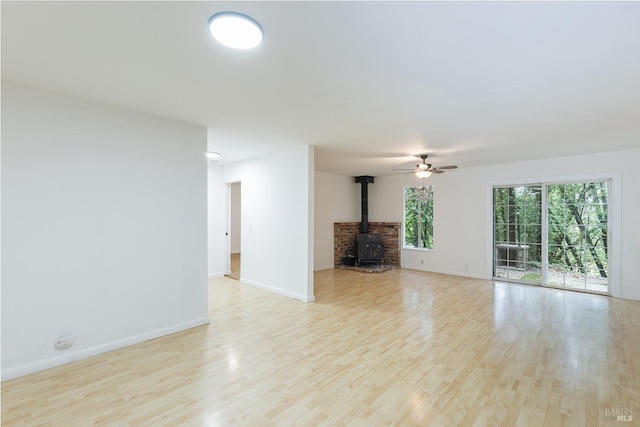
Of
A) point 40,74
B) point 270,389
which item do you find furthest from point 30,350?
point 40,74

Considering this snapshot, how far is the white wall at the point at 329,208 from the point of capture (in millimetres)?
7129

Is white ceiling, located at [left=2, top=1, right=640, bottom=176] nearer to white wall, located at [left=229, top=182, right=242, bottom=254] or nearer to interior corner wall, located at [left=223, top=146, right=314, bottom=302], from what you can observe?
interior corner wall, located at [left=223, top=146, right=314, bottom=302]

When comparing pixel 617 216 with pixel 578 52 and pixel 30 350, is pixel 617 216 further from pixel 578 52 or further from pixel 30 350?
pixel 30 350

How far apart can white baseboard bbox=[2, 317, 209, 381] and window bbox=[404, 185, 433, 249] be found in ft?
17.9

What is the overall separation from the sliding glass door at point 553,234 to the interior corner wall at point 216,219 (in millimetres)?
5801

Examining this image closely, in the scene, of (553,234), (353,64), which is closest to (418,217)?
(553,234)

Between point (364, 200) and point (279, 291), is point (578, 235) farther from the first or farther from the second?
point (279, 291)

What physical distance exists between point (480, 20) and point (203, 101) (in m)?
2.30

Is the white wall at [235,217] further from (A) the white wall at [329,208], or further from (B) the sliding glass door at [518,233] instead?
(B) the sliding glass door at [518,233]

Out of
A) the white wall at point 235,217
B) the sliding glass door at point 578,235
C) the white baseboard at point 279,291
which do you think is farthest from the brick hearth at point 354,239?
the white wall at point 235,217

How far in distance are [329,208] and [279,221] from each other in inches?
106

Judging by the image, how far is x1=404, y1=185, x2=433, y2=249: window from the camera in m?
7.12

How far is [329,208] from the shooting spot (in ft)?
24.3

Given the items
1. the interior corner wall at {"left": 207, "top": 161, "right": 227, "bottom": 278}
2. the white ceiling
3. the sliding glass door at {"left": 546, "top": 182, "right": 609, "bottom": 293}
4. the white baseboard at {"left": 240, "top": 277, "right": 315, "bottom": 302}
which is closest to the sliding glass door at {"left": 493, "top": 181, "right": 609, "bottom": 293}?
the sliding glass door at {"left": 546, "top": 182, "right": 609, "bottom": 293}
